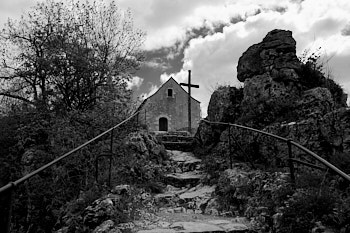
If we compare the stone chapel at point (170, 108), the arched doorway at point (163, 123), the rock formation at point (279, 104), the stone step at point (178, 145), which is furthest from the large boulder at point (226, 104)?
the arched doorway at point (163, 123)

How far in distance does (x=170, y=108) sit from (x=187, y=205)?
20.5 m

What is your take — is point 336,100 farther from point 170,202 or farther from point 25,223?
point 25,223

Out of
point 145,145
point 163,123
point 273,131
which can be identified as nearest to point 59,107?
point 145,145

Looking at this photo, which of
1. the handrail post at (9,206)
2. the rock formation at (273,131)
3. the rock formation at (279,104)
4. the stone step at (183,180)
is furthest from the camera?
the stone step at (183,180)

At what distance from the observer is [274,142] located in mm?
5672

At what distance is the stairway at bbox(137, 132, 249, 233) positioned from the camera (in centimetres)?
377

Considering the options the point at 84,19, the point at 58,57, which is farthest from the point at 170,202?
the point at 84,19

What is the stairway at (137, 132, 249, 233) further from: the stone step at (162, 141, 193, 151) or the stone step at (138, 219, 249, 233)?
the stone step at (162, 141, 193, 151)

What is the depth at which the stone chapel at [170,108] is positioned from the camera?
81.4 feet

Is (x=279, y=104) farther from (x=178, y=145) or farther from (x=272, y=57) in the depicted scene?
(x=178, y=145)

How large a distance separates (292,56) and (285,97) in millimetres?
1206

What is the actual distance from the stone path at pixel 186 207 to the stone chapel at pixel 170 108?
54.6 ft

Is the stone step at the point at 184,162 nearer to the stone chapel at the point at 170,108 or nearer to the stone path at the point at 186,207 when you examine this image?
the stone path at the point at 186,207

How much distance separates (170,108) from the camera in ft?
83.9
